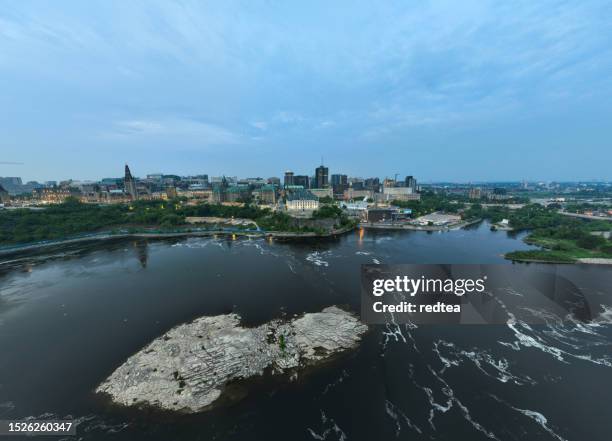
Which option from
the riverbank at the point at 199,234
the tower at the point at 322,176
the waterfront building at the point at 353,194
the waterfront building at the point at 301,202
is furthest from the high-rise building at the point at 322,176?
the riverbank at the point at 199,234

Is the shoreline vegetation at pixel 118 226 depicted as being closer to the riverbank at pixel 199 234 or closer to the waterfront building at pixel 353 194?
the riverbank at pixel 199 234

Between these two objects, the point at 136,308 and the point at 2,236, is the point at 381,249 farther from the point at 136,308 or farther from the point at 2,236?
the point at 2,236

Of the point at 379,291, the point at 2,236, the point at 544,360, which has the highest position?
the point at 379,291

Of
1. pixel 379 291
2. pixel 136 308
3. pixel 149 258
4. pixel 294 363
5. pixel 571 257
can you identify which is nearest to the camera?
pixel 379 291

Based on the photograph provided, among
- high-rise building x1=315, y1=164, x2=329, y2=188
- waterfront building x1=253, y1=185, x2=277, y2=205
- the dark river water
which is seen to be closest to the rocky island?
the dark river water

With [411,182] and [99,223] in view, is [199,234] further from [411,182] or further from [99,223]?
[411,182]

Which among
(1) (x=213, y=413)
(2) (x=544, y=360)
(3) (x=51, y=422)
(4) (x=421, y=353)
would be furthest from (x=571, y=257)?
(3) (x=51, y=422)
